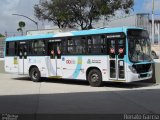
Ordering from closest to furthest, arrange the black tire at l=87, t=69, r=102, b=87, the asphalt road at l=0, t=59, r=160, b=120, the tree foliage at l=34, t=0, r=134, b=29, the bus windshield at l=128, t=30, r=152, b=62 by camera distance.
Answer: the asphalt road at l=0, t=59, r=160, b=120, the bus windshield at l=128, t=30, r=152, b=62, the black tire at l=87, t=69, r=102, b=87, the tree foliage at l=34, t=0, r=134, b=29

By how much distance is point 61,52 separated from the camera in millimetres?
20969

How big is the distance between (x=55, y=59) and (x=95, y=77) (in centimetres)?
312

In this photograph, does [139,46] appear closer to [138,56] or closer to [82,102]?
[138,56]

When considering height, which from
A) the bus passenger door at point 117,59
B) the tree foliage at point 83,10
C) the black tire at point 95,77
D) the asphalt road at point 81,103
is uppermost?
the tree foliage at point 83,10

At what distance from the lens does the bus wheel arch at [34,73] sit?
22.7 m

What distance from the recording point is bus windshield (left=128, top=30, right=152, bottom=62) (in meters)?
17.9

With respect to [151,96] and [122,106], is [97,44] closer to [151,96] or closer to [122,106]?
[151,96]

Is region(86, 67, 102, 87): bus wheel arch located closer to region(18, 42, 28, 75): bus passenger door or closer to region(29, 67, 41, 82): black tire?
region(29, 67, 41, 82): black tire

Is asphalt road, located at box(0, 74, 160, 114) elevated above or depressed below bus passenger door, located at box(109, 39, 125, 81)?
below

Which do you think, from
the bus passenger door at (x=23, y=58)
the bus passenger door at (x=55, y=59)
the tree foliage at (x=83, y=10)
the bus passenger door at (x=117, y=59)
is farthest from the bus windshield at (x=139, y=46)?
the tree foliage at (x=83, y=10)

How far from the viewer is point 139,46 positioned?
18406 millimetres

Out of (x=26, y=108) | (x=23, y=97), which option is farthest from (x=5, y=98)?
(x=26, y=108)

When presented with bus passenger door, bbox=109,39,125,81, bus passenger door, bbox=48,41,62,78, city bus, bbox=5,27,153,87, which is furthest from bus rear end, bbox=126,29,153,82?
bus passenger door, bbox=48,41,62,78

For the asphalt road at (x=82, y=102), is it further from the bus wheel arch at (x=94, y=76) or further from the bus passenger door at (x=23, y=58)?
the bus passenger door at (x=23, y=58)
